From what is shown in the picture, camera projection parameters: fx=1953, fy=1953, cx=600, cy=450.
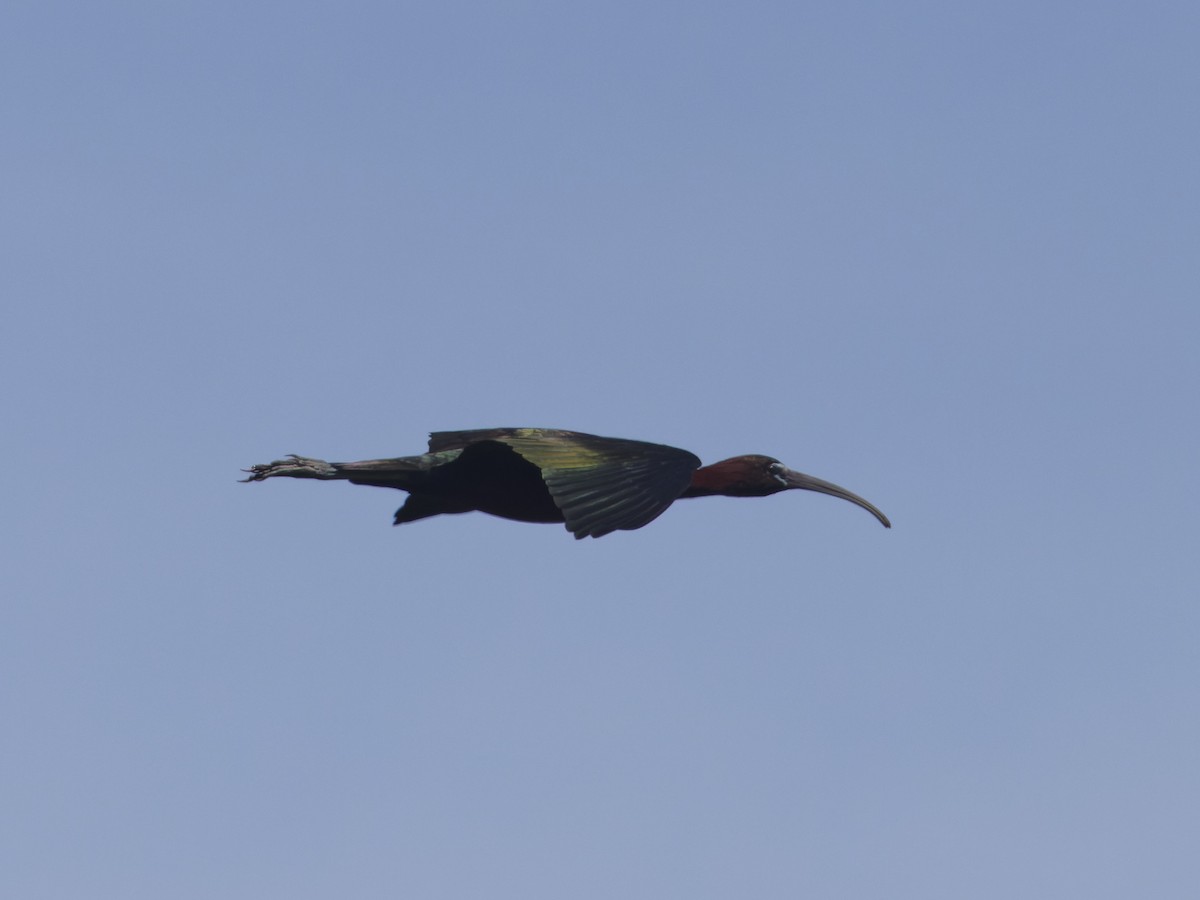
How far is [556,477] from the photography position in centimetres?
1845

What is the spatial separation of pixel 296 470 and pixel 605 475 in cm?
397

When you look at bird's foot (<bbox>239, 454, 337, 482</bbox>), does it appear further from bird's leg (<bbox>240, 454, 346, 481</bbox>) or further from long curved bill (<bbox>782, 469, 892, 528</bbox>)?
long curved bill (<bbox>782, 469, 892, 528</bbox>)

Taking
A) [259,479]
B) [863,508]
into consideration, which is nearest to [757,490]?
[863,508]

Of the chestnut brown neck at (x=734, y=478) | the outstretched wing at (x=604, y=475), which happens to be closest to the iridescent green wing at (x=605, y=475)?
the outstretched wing at (x=604, y=475)

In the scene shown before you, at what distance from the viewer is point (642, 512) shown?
17.8 m

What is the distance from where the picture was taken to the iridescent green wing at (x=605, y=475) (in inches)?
695

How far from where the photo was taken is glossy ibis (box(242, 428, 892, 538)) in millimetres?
18000

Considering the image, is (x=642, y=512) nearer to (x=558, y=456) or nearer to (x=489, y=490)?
(x=558, y=456)

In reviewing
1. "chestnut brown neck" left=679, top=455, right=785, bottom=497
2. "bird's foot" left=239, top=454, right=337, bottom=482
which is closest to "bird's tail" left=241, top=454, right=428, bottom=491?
"bird's foot" left=239, top=454, right=337, bottom=482

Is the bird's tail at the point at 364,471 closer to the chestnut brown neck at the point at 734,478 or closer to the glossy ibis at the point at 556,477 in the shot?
the glossy ibis at the point at 556,477

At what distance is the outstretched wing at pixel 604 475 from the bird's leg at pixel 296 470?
191 centimetres

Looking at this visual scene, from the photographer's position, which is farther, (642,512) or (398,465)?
(398,465)

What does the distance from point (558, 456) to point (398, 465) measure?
2190 mm

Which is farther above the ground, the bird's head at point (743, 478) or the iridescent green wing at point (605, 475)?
the bird's head at point (743, 478)
